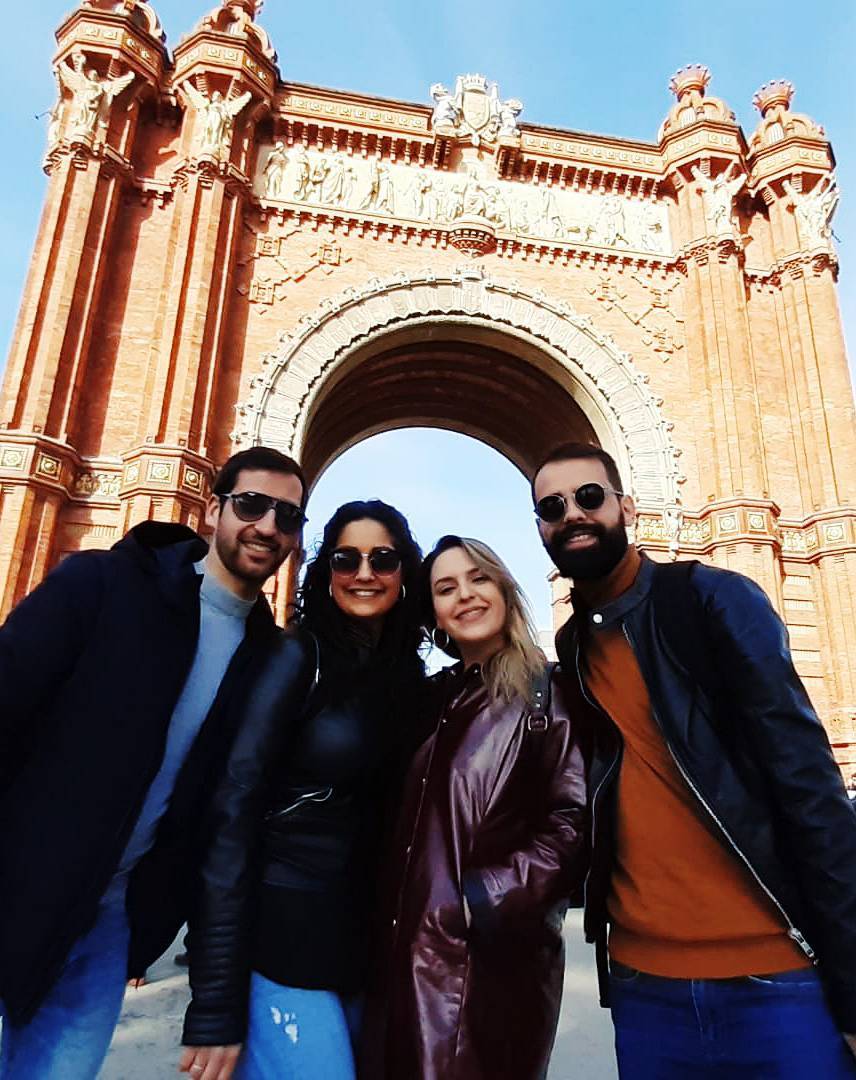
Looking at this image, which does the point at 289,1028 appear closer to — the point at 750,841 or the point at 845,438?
the point at 750,841

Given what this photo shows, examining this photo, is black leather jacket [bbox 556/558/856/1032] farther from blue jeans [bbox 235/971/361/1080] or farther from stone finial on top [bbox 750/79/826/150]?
stone finial on top [bbox 750/79/826/150]

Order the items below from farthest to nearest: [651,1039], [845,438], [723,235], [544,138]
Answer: [544,138], [723,235], [845,438], [651,1039]

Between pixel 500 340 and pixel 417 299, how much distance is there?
174 centimetres

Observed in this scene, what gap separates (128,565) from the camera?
1917 mm

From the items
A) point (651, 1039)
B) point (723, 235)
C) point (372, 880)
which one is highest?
point (723, 235)

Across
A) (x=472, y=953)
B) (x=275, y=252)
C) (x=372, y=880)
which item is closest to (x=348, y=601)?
(x=372, y=880)

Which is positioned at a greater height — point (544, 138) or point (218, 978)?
point (544, 138)

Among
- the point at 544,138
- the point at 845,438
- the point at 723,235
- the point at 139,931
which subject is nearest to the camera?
the point at 139,931

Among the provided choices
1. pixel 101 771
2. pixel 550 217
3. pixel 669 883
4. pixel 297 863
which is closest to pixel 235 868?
pixel 297 863

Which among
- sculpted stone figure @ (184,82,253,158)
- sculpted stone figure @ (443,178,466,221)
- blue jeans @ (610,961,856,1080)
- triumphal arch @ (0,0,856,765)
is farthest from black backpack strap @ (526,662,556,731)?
sculpted stone figure @ (443,178,466,221)

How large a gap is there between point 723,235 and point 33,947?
1539cm

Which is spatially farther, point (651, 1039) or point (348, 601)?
point (348, 601)

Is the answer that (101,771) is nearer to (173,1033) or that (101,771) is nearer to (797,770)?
(797,770)

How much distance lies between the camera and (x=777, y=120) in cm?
1509
